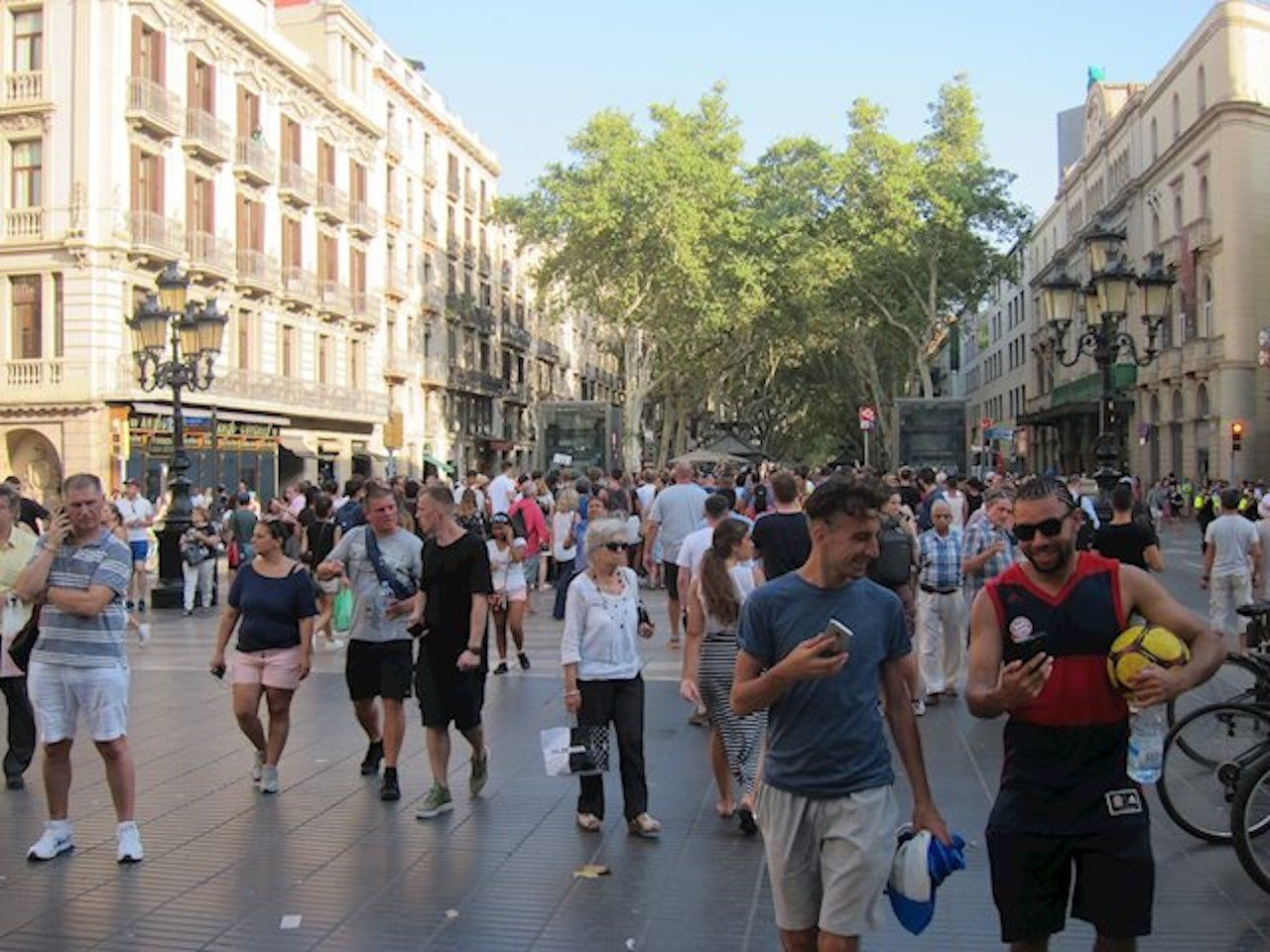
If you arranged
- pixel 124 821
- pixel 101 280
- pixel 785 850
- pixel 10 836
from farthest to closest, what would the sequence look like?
pixel 101 280 < pixel 10 836 < pixel 124 821 < pixel 785 850

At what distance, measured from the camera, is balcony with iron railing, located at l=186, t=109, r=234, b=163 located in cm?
3359

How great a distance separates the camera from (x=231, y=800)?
720 cm

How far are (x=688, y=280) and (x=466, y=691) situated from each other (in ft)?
136

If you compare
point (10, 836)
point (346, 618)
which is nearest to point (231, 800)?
point (10, 836)

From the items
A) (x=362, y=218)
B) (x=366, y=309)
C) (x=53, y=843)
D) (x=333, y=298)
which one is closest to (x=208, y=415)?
(x=333, y=298)

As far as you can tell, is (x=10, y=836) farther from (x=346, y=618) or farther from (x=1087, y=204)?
(x=1087, y=204)

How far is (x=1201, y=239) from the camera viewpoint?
135 ft

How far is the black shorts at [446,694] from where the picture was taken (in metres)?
6.86

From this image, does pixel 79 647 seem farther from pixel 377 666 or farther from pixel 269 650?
pixel 377 666

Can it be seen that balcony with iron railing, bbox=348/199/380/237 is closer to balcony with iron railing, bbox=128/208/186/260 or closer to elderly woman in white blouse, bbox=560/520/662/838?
balcony with iron railing, bbox=128/208/186/260

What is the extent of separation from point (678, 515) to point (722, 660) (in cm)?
773

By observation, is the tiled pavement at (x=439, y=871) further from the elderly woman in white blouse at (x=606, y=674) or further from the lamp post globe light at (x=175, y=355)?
the lamp post globe light at (x=175, y=355)

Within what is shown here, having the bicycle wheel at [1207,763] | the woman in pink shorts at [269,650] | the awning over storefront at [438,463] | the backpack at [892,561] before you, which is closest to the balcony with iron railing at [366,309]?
the awning over storefront at [438,463]

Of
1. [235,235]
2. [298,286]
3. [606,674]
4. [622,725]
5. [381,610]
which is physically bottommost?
[622,725]
